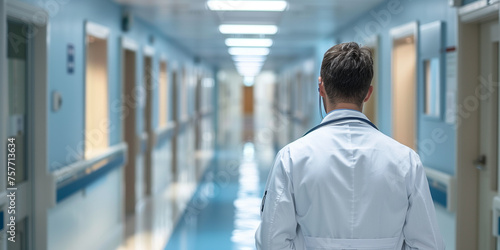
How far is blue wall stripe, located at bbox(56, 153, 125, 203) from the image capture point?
13.7 ft

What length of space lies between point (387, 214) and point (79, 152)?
3738 mm

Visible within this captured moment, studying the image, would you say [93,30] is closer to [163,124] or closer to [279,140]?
[163,124]

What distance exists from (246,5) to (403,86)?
6.00 ft

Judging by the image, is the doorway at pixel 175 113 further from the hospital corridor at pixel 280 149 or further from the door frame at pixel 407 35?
the door frame at pixel 407 35

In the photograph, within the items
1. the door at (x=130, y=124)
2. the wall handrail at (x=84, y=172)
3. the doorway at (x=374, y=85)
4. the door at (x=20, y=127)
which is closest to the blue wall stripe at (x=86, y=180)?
the wall handrail at (x=84, y=172)

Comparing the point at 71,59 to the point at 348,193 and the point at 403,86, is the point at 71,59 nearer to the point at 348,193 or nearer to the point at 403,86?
the point at 403,86

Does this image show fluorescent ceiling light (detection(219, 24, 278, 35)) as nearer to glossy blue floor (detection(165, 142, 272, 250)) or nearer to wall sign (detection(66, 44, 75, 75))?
glossy blue floor (detection(165, 142, 272, 250))

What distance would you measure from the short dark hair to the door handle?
8.22 feet

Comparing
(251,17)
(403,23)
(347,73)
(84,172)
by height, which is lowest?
(84,172)

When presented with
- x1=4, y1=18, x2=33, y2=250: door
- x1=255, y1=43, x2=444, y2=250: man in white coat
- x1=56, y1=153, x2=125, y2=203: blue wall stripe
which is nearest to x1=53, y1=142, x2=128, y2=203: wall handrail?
x1=56, y1=153, x2=125, y2=203: blue wall stripe

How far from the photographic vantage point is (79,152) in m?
4.83

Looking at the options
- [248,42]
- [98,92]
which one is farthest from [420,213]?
[248,42]

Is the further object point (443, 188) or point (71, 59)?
point (71, 59)

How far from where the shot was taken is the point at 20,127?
12.2 feet
